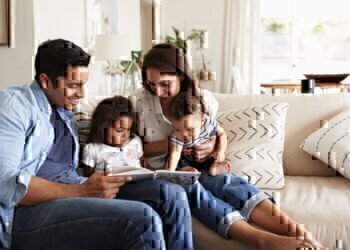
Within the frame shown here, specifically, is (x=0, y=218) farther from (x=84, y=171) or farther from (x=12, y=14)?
(x=12, y=14)

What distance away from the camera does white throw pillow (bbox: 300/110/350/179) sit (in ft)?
6.61

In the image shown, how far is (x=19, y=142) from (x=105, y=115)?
464 mm

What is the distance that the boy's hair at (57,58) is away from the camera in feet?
5.05

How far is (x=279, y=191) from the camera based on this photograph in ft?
6.37

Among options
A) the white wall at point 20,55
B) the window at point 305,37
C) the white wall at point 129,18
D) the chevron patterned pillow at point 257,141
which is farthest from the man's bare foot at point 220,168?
the window at point 305,37

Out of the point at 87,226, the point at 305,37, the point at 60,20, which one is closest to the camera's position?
the point at 87,226

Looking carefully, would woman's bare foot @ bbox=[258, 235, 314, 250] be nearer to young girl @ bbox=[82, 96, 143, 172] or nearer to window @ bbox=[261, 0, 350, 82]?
young girl @ bbox=[82, 96, 143, 172]

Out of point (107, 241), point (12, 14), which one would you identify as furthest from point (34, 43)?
point (107, 241)

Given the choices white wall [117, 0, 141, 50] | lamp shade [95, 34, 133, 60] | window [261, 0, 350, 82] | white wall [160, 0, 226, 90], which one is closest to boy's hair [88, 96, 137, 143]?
lamp shade [95, 34, 133, 60]

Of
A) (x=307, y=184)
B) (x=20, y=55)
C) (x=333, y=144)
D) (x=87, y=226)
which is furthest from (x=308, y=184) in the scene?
(x=20, y=55)

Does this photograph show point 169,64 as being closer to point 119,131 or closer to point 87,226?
point 119,131

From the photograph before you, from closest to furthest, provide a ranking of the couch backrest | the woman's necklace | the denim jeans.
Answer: the denim jeans
the woman's necklace
the couch backrest

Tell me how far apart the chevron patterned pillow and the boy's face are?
24 centimetres

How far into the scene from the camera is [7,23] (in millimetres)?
2680
